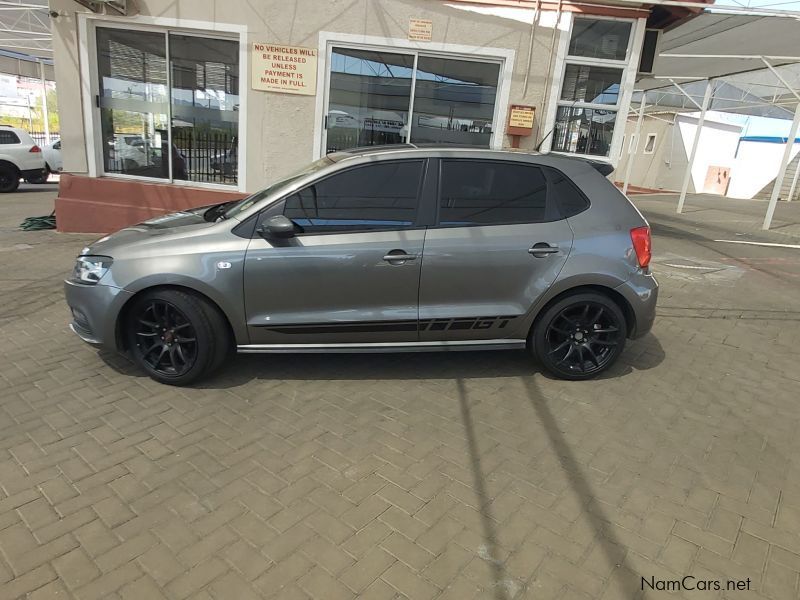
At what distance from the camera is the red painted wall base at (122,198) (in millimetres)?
8055

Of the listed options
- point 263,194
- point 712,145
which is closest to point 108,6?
point 263,194

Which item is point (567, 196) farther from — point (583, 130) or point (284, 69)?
point (284, 69)

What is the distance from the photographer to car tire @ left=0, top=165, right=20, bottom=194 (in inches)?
598

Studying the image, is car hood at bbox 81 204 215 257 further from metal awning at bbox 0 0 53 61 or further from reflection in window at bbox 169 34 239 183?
metal awning at bbox 0 0 53 61

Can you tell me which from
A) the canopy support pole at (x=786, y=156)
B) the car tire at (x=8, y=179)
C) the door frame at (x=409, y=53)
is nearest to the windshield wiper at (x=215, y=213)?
the door frame at (x=409, y=53)

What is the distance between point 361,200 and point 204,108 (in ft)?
18.1

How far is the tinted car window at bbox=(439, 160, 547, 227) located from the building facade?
363 centimetres

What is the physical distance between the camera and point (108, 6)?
288 inches

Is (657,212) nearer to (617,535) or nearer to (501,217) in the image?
(501,217)

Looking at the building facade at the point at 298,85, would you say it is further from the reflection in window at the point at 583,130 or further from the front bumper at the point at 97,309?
the front bumper at the point at 97,309

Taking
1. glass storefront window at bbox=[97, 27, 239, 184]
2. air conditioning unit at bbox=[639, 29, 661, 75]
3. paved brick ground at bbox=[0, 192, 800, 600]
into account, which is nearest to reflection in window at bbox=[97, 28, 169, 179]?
glass storefront window at bbox=[97, 27, 239, 184]

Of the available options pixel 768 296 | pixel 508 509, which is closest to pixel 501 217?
pixel 508 509

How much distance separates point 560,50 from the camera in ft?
24.5

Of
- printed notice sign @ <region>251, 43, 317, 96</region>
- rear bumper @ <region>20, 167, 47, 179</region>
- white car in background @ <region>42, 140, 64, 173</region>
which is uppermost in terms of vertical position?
printed notice sign @ <region>251, 43, 317, 96</region>
